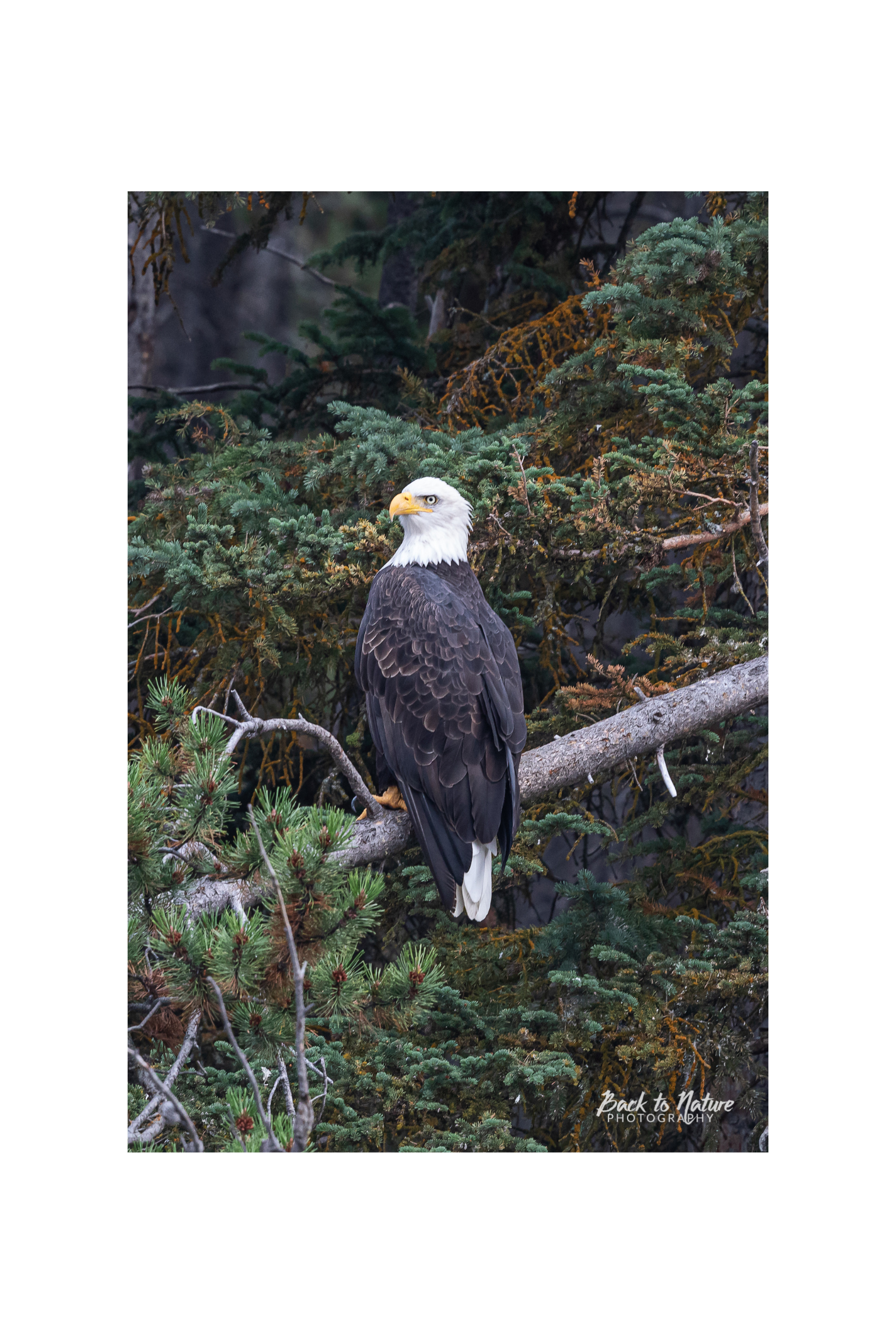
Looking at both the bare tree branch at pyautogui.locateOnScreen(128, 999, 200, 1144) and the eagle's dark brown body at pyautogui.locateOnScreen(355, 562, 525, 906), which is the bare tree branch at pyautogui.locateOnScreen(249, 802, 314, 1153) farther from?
the eagle's dark brown body at pyautogui.locateOnScreen(355, 562, 525, 906)

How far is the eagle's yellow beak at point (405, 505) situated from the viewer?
9.00ft

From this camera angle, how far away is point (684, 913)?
289 centimetres

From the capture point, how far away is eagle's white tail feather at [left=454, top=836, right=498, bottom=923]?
2.61m

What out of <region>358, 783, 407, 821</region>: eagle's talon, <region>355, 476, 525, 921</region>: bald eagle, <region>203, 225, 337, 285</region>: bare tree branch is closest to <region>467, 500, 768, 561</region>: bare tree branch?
<region>355, 476, 525, 921</region>: bald eagle

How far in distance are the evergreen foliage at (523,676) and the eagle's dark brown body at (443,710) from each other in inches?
8.7

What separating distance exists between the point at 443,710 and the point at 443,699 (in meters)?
0.03

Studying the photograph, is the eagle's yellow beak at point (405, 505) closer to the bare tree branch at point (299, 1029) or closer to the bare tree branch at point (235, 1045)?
the bare tree branch at point (299, 1029)

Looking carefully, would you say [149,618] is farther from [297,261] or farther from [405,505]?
[297,261]

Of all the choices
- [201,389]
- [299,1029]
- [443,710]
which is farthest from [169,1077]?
[201,389]

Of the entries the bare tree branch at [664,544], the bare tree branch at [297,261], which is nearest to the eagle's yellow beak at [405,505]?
the bare tree branch at [664,544]

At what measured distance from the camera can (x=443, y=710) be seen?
264 centimetres

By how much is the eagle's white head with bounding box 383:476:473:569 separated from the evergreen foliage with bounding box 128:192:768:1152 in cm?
7

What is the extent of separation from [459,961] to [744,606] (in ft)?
5.05
